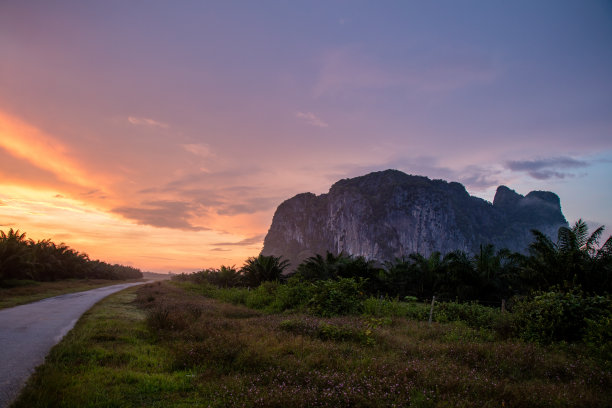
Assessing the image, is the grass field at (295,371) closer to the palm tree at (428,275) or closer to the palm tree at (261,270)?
the palm tree at (428,275)

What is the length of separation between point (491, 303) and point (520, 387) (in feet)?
64.1

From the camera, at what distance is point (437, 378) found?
6113mm

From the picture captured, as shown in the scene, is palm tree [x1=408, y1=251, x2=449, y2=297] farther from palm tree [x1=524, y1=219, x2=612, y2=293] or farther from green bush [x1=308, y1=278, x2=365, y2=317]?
green bush [x1=308, y1=278, x2=365, y2=317]

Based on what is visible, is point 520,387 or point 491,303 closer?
point 520,387

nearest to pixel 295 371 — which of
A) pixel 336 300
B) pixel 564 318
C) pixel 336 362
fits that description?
pixel 336 362

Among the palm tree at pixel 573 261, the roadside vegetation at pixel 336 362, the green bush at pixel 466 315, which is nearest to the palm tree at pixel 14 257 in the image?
the roadside vegetation at pixel 336 362

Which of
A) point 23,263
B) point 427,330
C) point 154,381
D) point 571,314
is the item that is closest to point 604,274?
point 571,314

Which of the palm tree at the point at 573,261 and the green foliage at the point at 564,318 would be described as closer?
the green foliage at the point at 564,318

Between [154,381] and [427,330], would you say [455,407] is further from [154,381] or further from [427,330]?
[427,330]

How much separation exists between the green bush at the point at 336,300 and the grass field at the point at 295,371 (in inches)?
207

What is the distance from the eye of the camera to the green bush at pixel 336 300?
50.9ft

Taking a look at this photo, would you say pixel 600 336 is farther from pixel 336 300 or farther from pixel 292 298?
pixel 292 298

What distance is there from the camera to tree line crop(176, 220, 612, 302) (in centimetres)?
1745

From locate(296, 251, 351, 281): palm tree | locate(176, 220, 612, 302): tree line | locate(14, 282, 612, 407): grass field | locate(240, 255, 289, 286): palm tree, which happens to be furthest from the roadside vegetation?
locate(240, 255, 289, 286): palm tree
